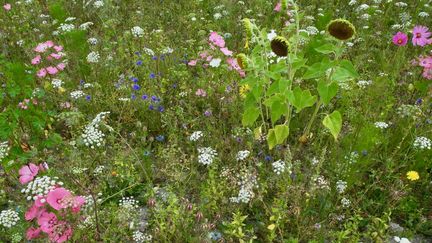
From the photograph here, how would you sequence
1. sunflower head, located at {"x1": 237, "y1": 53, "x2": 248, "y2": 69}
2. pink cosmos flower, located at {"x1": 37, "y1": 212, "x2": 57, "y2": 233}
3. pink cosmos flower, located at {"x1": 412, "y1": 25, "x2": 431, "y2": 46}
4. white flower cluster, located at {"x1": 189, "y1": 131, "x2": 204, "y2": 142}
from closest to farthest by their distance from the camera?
pink cosmos flower, located at {"x1": 37, "y1": 212, "x2": 57, "y2": 233} < sunflower head, located at {"x1": 237, "y1": 53, "x2": 248, "y2": 69} < white flower cluster, located at {"x1": 189, "y1": 131, "x2": 204, "y2": 142} < pink cosmos flower, located at {"x1": 412, "y1": 25, "x2": 431, "y2": 46}

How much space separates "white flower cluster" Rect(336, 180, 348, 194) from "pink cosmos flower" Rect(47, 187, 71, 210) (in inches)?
63.3

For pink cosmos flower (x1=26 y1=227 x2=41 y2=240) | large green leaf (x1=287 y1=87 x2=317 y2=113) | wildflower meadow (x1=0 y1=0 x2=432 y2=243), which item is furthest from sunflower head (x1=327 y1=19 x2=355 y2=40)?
pink cosmos flower (x1=26 y1=227 x2=41 y2=240)

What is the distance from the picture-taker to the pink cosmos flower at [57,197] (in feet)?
6.66

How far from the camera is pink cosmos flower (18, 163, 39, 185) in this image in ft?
7.14

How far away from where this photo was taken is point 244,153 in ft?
8.41

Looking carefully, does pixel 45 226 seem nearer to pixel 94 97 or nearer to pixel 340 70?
pixel 94 97

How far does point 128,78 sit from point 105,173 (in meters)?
1.19

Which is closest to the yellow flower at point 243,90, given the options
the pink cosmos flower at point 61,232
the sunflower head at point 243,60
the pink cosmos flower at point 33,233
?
the sunflower head at point 243,60

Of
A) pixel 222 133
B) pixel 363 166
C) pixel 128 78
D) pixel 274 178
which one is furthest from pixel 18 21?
pixel 363 166

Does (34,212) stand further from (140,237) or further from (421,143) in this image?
(421,143)

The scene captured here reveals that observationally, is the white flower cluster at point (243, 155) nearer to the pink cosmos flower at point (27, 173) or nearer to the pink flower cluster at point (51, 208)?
the pink flower cluster at point (51, 208)

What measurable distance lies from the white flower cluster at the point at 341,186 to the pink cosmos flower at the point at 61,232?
1.61 m

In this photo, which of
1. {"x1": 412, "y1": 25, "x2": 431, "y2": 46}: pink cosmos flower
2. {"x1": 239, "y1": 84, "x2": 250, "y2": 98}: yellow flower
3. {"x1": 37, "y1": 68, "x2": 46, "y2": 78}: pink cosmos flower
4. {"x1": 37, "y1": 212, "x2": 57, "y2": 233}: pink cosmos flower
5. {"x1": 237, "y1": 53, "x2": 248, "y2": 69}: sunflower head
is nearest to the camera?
{"x1": 37, "y1": 212, "x2": 57, "y2": 233}: pink cosmos flower

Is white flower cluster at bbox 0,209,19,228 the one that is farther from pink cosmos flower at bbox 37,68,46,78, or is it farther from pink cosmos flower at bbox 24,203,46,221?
pink cosmos flower at bbox 37,68,46,78
